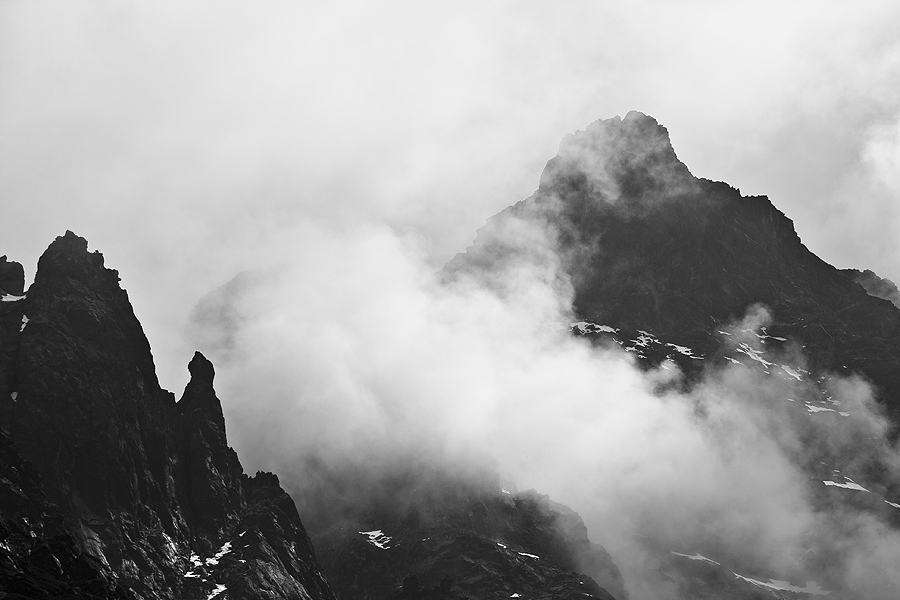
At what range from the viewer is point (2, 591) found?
19738 cm
